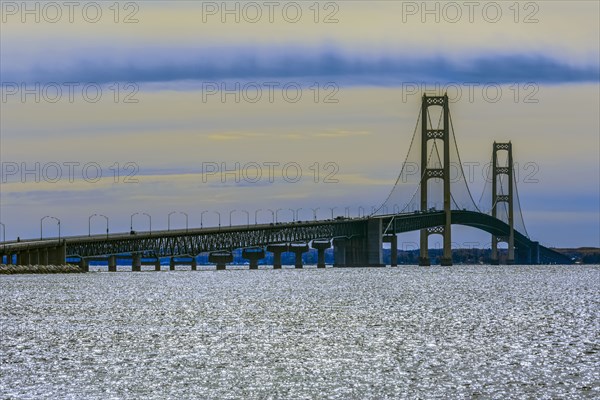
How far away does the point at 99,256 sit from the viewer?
153875mm

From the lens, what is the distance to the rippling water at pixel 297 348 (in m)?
36.5

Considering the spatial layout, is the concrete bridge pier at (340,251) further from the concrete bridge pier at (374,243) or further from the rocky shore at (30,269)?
the rocky shore at (30,269)

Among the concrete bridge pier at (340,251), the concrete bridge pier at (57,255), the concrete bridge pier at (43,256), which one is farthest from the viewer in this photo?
the concrete bridge pier at (340,251)

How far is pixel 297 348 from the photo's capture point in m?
48.7

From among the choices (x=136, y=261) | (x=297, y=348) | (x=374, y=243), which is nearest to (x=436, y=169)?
(x=374, y=243)

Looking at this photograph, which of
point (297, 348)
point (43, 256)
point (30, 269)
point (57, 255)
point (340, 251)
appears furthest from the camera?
point (340, 251)

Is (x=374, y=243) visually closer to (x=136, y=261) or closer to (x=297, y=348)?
(x=136, y=261)

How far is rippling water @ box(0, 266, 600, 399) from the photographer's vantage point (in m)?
36.5

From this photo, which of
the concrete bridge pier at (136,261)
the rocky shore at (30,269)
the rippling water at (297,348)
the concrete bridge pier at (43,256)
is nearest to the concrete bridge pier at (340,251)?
the concrete bridge pier at (136,261)

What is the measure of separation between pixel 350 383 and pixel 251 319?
1142 inches

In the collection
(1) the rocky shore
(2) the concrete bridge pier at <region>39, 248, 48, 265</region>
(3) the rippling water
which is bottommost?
(3) the rippling water

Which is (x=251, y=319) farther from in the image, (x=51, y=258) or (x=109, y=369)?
(x=51, y=258)

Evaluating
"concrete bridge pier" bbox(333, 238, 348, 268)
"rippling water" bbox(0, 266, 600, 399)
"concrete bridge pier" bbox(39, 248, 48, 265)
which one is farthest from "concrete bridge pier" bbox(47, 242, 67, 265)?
"rippling water" bbox(0, 266, 600, 399)

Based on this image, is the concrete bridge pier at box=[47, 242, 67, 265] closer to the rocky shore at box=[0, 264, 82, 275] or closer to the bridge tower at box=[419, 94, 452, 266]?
the rocky shore at box=[0, 264, 82, 275]
